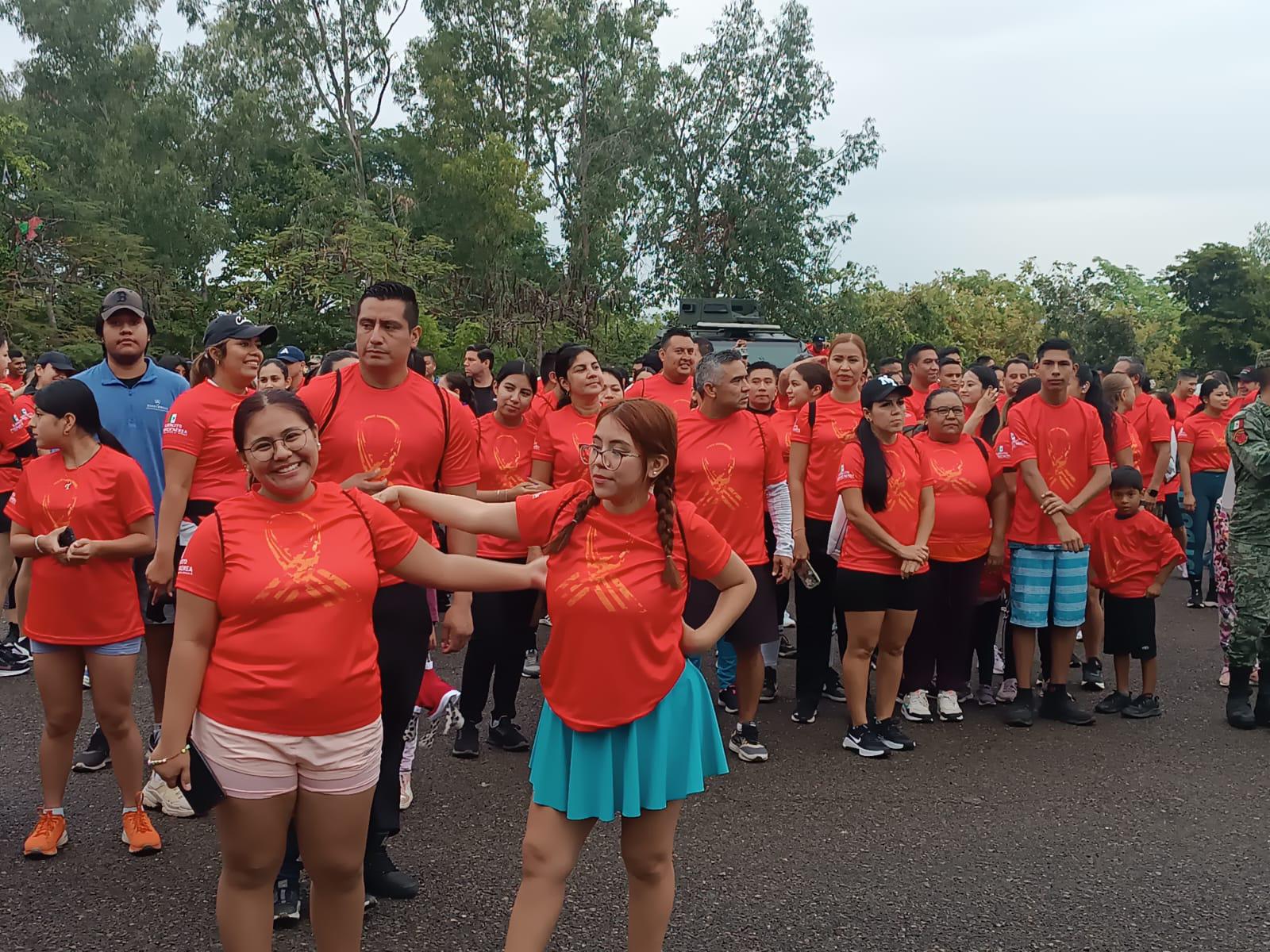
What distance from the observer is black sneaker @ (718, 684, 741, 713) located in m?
6.71

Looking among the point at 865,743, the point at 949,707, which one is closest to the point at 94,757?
the point at 865,743

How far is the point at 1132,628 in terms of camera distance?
6645mm

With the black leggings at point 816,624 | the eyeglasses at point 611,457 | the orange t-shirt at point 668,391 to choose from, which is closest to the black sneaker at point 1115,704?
the black leggings at point 816,624

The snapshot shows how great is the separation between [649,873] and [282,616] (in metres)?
1.28

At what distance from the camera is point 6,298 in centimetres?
2097

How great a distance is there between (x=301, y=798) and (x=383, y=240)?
23.2 meters

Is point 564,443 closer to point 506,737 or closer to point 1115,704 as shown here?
point 506,737

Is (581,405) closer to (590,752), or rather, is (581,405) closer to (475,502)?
(475,502)

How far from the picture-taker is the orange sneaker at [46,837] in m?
4.39

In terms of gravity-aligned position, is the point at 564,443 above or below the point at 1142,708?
above

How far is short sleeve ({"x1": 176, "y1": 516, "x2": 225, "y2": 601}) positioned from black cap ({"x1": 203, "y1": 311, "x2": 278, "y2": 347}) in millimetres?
2200

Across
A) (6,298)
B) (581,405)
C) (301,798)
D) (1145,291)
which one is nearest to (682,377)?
(581,405)

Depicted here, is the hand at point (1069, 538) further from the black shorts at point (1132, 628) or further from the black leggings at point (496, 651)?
the black leggings at point (496, 651)

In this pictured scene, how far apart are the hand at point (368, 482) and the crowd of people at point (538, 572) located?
0.10 m
